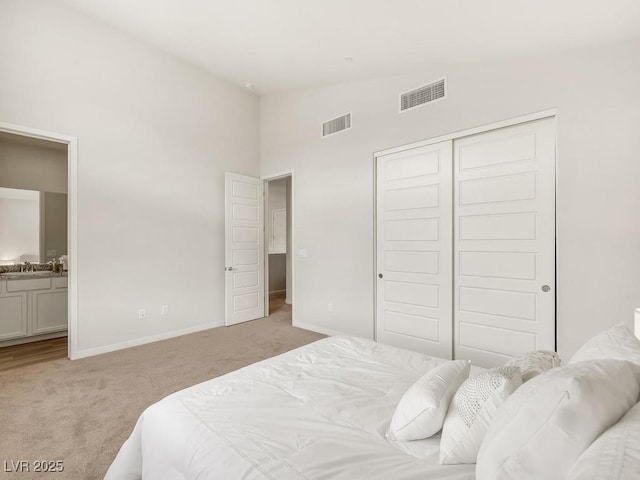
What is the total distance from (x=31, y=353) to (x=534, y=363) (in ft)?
15.6

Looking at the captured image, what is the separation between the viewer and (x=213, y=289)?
4617 mm

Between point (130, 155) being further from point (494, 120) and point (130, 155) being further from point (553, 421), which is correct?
point (553, 421)

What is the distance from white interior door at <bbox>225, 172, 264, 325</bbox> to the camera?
4.72 m

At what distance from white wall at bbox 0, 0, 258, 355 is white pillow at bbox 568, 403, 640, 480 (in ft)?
13.4

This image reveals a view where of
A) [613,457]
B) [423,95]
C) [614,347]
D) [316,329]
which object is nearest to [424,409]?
[613,457]

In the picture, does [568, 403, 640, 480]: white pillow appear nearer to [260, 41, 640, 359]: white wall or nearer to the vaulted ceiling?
[260, 41, 640, 359]: white wall

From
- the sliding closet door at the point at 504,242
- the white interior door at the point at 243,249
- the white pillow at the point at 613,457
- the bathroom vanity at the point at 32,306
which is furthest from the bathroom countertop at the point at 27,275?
the white pillow at the point at 613,457

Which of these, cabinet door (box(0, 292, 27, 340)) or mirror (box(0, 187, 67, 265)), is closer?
cabinet door (box(0, 292, 27, 340))

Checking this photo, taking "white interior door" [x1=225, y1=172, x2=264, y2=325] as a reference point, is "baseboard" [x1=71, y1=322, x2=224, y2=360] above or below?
below

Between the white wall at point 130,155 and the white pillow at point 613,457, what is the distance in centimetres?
409

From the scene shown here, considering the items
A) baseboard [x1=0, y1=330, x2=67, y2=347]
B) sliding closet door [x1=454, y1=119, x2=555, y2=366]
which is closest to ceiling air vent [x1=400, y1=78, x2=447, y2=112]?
sliding closet door [x1=454, y1=119, x2=555, y2=366]

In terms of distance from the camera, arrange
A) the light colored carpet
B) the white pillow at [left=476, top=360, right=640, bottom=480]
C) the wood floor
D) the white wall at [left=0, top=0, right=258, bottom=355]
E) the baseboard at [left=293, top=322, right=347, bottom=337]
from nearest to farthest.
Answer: the white pillow at [left=476, top=360, right=640, bottom=480] < the light colored carpet < the white wall at [left=0, top=0, right=258, bottom=355] < the wood floor < the baseboard at [left=293, top=322, right=347, bottom=337]

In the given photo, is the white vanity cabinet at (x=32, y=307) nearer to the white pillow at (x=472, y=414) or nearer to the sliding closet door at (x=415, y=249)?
the sliding closet door at (x=415, y=249)

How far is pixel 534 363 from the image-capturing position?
1322mm
